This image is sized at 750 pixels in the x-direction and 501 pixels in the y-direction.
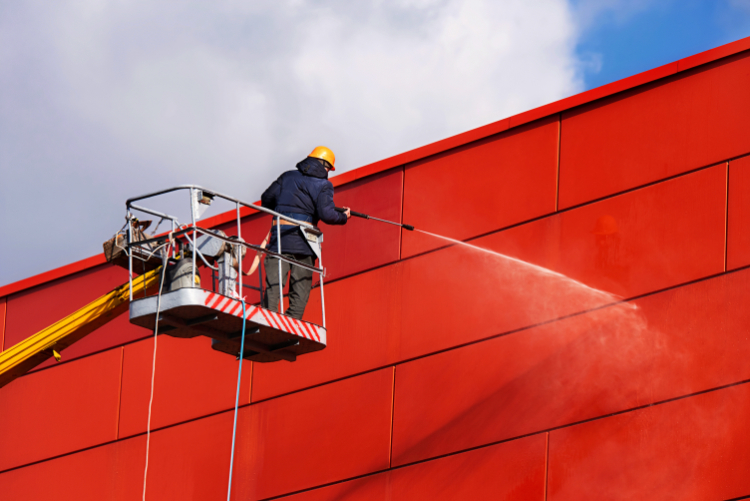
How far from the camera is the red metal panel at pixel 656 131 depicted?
12.1 m

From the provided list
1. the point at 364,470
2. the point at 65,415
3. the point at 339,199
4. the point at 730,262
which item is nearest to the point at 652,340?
the point at 730,262

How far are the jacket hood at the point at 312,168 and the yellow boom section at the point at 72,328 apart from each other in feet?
6.55

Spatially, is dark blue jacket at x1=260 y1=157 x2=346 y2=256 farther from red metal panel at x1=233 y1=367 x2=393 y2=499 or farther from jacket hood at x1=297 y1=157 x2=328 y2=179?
red metal panel at x1=233 y1=367 x2=393 y2=499

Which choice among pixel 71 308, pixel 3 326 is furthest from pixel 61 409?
pixel 3 326

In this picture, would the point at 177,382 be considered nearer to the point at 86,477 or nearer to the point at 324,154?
the point at 86,477

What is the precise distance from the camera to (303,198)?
1195cm

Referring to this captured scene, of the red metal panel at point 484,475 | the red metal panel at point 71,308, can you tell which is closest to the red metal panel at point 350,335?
the red metal panel at point 484,475

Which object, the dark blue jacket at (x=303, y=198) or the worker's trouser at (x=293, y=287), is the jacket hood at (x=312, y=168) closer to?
the dark blue jacket at (x=303, y=198)

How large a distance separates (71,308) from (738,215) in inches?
435

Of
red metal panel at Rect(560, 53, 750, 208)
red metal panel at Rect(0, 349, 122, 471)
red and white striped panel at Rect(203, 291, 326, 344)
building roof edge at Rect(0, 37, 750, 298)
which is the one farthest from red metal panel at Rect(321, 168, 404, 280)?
red metal panel at Rect(0, 349, 122, 471)

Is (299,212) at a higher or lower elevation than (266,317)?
higher

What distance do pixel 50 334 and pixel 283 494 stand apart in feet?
13.8

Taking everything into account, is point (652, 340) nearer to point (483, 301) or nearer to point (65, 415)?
point (483, 301)

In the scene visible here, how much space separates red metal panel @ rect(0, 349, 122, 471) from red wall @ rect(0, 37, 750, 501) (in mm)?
67
